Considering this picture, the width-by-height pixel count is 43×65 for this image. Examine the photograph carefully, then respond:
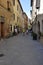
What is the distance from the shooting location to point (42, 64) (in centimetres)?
1125

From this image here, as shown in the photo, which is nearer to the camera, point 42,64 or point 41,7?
point 42,64

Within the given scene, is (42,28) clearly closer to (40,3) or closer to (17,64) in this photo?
(40,3)

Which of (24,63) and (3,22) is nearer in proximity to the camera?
(24,63)

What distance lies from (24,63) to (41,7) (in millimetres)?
18589

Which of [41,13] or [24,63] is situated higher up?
[41,13]

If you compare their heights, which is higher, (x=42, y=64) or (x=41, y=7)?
(x=41, y=7)

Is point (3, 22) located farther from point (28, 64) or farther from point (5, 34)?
point (28, 64)

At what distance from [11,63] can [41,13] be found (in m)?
18.5

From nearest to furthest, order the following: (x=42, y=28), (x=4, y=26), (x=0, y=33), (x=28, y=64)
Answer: (x=28, y=64) → (x=42, y=28) → (x=0, y=33) → (x=4, y=26)

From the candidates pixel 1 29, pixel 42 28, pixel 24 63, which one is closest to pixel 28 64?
pixel 24 63

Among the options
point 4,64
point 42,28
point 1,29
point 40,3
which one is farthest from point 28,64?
point 1,29

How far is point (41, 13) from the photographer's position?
96.2 ft

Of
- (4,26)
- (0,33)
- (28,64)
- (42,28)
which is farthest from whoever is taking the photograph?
(4,26)

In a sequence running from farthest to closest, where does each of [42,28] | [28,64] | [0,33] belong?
[0,33] < [42,28] < [28,64]
